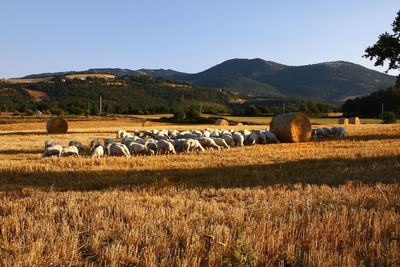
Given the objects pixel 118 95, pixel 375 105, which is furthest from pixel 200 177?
pixel 118 95

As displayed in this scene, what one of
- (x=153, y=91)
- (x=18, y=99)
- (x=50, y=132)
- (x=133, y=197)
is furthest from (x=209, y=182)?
(x=153, y=91)

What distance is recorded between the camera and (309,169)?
843 centimetres

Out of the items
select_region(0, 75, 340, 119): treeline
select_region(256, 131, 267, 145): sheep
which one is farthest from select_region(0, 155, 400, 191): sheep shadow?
select_region(0, 75, 340, 119): treeline

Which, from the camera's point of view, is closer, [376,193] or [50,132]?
[376,193]

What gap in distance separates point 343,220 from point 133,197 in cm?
323

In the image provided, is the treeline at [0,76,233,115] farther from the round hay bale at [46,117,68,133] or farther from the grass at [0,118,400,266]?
the grass at [0,118,400,266]

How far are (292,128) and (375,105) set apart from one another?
72319 millimetres

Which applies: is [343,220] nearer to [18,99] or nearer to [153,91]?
[18,99]

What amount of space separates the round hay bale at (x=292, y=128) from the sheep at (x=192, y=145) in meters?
7.73

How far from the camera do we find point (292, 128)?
18.8 meters

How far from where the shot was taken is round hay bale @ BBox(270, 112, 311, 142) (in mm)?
18828

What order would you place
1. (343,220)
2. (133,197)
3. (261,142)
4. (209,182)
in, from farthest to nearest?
1. (261,142)
2. (209,182)
3. (133,197)
4. (343,220)

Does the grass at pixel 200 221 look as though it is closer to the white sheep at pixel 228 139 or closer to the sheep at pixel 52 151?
Answer: the sheep at pixel 52 151

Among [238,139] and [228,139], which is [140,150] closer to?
[228,139]
